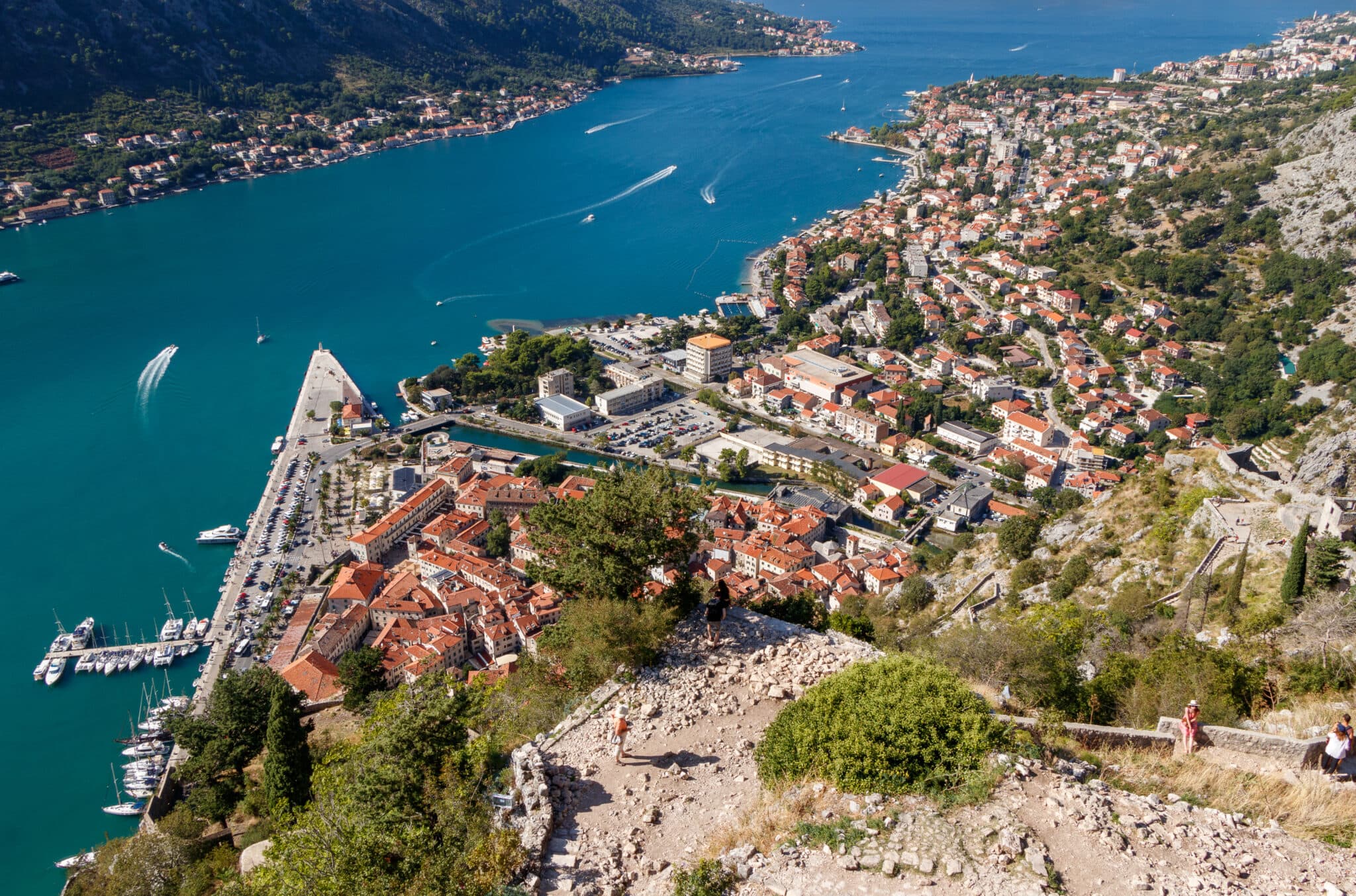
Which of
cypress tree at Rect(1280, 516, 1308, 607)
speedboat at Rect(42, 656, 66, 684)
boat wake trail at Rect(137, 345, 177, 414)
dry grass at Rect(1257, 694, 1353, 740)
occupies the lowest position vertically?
speedboat at Rect(42, 656, 66, 684)

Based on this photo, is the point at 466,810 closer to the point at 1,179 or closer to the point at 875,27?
the point at 1,179

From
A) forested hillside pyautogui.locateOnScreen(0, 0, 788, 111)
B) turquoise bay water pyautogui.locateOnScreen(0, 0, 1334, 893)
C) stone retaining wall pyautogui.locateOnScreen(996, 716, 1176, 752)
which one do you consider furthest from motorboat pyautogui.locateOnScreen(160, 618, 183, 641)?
forested hillside pyautogui.locateOnScreen(0, 0, 788, 111)

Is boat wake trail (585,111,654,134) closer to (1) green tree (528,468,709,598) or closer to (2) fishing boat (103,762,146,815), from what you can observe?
(2) fishing boat (103,762,146,815)

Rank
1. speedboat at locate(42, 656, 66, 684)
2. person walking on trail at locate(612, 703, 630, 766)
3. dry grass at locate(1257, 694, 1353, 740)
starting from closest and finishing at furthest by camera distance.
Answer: person walking on trail at locate(612, 703, 630, 766), dry grass at locate(1257, 694, 1353, 740), speedboat at locate(42, 656, 66, 684)

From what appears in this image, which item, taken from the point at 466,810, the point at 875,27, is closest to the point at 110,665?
the point at 466,810

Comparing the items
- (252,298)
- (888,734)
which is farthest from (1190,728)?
(252,298)

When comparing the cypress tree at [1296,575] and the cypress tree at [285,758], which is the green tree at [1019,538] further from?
the cypress tree at [285,758]

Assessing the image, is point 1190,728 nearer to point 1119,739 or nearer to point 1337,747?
point 1119,739
